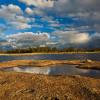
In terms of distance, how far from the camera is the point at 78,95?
65.8 feet

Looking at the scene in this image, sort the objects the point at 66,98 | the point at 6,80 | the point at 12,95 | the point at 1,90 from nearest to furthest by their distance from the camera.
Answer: the point at 66,98
the point at 12,95
the point at 1,90
the point at 6,80

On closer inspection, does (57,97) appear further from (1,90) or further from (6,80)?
(6,80)

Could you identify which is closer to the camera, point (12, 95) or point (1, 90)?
point (12, 95)

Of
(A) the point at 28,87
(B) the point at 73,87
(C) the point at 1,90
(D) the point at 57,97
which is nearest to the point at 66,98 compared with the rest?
(D) the point at 57,97

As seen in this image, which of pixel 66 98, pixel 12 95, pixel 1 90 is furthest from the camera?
pixel 1 90

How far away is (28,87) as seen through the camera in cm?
2294

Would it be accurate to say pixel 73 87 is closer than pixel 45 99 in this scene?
No

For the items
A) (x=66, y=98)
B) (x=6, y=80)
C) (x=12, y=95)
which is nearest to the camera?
(x=66, y=98)

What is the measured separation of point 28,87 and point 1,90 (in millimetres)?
2832

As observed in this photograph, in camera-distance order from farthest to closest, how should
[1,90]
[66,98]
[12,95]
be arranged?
[1,90] → [12,95] → [66,98]

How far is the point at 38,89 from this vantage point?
22.0 meters

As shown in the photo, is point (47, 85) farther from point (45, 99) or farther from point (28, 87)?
point (45, 99)

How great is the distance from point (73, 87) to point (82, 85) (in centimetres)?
137

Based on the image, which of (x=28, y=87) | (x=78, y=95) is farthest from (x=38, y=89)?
(x=78, y=95)
